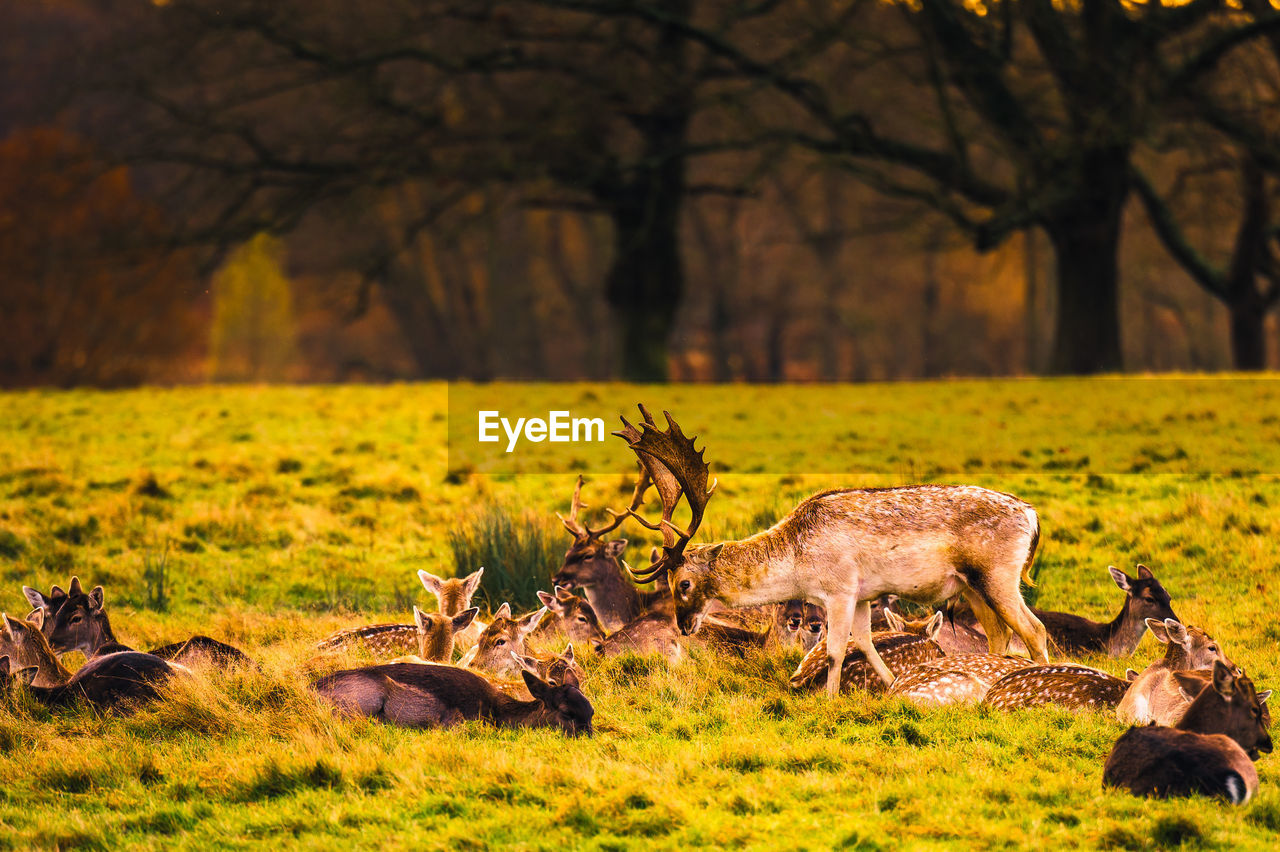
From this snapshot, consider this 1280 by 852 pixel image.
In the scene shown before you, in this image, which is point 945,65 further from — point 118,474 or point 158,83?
point 118,474

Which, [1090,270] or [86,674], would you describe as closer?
[86,674]

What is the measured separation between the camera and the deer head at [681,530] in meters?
7.88

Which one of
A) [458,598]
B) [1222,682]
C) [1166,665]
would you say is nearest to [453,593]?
[458,598]

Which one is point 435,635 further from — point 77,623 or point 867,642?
point 867,642

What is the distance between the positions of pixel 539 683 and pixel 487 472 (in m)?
9.22

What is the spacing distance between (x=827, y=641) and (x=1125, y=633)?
239cm

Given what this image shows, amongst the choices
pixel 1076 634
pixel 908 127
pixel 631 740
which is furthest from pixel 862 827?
pixel 908 127

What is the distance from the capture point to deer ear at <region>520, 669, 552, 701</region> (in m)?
7.00

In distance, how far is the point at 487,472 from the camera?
16109mm

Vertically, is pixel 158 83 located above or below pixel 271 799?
above

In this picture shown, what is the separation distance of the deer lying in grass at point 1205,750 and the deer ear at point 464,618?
414 centimetres

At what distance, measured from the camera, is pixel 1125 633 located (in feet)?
28.8

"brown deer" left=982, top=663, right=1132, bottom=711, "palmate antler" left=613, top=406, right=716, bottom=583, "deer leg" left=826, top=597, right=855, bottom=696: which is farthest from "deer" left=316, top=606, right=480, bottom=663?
"brown deer" left=982, top=663, right=1132, bottom=711

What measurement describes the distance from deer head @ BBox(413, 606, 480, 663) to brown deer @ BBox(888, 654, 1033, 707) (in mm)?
2743
